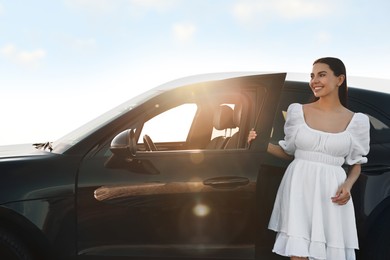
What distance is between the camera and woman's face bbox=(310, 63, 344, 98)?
132 inches

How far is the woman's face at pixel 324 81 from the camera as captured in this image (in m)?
3.36

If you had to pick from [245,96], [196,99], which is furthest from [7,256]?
[245,96]

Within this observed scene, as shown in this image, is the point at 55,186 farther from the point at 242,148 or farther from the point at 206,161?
the point at 242,148

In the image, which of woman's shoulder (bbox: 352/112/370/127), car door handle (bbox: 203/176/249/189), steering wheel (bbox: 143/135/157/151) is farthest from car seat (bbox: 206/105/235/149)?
woman's shoulder (bbox: 352/112/370/127)

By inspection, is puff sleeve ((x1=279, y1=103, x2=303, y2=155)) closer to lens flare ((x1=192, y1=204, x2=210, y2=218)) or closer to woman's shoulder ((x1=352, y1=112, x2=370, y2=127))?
woman's shoulder ((x1=352, y1=112, x2=370, y2=127))

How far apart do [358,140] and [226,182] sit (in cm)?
84

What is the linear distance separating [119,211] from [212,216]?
1.88ft

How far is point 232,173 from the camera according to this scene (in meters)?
3.60

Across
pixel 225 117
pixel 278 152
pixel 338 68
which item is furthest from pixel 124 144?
pixel 338 68

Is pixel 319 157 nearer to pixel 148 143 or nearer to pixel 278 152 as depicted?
pixel 278 152

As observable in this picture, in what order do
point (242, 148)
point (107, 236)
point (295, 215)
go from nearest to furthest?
1. point (295, 215)
2. point (107, 236)
3. point (242, 148)

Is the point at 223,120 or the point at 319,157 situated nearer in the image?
the point at 319,157

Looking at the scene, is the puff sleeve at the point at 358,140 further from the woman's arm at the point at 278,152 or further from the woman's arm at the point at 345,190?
the woman's arm at the point at 278,152

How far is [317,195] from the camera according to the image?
128 inches
